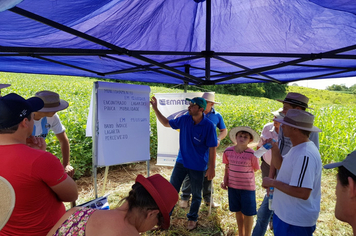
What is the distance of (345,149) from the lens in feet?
21.9

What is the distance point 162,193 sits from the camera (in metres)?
1.23

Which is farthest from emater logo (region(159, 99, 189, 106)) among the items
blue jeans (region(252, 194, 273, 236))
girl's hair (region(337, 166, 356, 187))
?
girl's hair (region(337, 166, 356, 187))

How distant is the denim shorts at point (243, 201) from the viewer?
305 cm

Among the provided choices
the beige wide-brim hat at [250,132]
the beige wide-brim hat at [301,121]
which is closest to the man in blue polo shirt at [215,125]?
the beige wide-brim hat at [250,132]

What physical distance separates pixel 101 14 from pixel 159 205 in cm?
193

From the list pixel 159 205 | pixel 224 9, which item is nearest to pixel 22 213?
pixel 159 205

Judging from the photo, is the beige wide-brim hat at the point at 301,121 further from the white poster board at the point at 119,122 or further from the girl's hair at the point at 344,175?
the white poster board at the point at 119,122

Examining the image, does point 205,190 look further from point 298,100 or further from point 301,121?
point 301,121

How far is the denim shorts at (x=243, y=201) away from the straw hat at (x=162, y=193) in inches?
83.1

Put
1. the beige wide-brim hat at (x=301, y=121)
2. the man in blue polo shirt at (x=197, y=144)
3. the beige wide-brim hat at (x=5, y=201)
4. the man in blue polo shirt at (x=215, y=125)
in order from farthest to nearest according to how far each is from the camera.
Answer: the man in blue polo shirt at (x=215, y=125) → the man in blue polo shirt at (x=197, y=144) → the beige wide-brim hat at (x=301, y=121) → the beige wide-brim hat at (x=5, y=201)

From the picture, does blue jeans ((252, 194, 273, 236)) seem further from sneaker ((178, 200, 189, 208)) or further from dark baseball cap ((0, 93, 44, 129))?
dark baseball cap ((0, 93, 44, 129))

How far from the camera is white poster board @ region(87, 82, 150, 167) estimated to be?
3.26m

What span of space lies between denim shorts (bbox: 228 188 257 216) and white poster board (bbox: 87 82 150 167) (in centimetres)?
153

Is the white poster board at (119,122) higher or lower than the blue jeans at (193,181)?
higher
